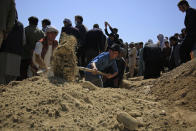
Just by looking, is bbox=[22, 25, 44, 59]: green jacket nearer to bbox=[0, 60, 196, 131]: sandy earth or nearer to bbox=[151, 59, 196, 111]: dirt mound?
bbox=[0, 60, 196, 131]: sandy earth

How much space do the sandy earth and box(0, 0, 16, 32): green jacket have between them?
113cm

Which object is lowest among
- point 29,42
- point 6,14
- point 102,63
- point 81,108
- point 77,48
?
point 81,108

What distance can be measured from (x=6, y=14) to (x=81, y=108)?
2.25 meters

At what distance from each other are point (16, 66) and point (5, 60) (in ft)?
0.81

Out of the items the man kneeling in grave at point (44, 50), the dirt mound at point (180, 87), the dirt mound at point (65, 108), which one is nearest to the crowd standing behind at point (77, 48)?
the man kneeling in grave at point (44, 50)

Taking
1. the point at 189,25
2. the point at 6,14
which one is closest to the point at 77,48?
the point at 6,14

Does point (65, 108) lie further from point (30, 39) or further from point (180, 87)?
point (30, 39)

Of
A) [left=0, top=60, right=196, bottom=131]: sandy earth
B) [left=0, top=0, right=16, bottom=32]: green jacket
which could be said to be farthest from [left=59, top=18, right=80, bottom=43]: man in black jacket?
[left=0, top=60, right=196, bottom=131]: sandy earth

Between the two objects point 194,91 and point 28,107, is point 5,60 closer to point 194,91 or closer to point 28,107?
point 28,107

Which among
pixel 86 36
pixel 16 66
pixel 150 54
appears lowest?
pixel 16 66

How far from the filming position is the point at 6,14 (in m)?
4.08

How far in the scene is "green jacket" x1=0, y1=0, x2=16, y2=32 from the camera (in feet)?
13.1

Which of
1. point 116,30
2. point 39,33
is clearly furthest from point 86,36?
point 39,33

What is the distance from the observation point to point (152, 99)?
399 cm
